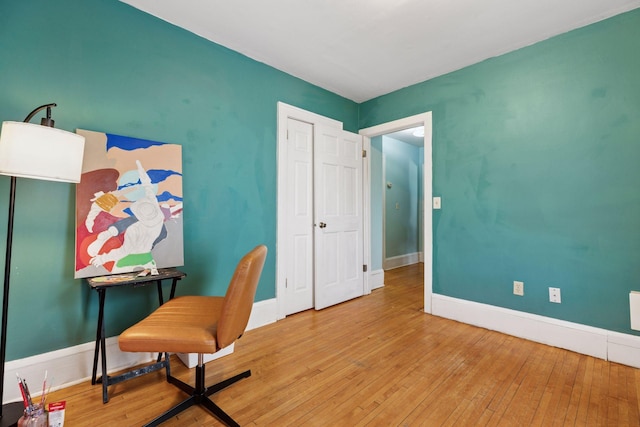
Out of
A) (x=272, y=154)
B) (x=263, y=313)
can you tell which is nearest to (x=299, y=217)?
(x=272, y=154)

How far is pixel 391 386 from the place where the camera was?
5.83 feet

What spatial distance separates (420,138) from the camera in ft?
18.9

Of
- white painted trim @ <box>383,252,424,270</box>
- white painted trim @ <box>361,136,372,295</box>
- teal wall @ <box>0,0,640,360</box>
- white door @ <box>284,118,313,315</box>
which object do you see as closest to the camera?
teal wall @ <box>0,0,640,360</box>

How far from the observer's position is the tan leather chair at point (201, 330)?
1.33 m

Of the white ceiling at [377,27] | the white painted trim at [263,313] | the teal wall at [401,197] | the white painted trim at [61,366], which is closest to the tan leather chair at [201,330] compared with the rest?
the white painted trim at [61,366]

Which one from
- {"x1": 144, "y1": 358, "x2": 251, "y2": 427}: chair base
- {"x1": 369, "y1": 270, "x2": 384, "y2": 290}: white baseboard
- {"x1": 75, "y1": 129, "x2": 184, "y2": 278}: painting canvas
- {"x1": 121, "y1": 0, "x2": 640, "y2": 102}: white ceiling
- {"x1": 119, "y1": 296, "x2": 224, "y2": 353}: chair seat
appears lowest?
{"x1": 144, "y1": 358, "x2": 251, "y2": 427}: chair base

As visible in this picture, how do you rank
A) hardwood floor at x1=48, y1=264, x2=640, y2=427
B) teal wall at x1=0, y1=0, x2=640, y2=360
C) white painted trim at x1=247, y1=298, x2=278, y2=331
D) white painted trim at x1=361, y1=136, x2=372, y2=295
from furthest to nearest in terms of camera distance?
white painted trim at x1=361, y1=136, x2=372, y2=295 < white painted trim at x1=247, y1=298, x2=278, y2=331 < teal wall at x1=0, y1=0, x2=640, y2=360 < hardwood floor at x1=48, y1=264, x2=640, y2=427

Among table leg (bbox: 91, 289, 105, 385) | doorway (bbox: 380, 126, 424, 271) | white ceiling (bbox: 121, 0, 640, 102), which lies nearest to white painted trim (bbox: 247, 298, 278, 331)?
table leg (bbox: 91, 289, 105, 385)

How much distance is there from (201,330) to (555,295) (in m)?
2.74

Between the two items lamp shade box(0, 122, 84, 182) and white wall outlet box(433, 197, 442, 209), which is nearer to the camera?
lamp shade box(0, 122, 84, 182)

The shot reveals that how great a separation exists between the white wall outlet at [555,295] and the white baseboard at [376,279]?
196 centimetres

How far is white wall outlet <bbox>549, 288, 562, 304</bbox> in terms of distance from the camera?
2348 millimetres

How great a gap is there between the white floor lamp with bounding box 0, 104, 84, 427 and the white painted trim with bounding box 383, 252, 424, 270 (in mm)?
4854

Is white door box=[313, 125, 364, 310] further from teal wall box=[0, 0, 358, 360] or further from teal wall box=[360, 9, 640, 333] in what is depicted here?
teal wall box=[360, 9, 640, 333]
